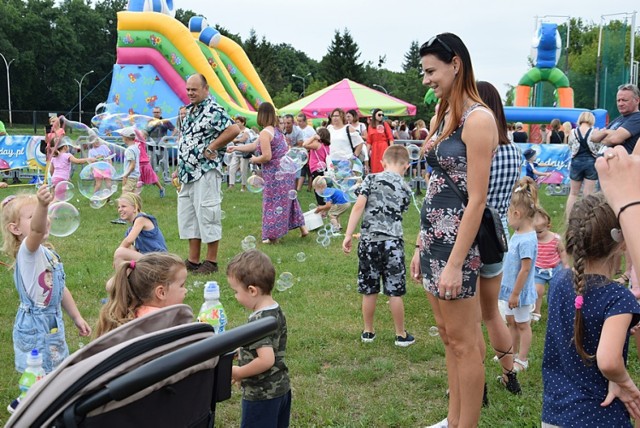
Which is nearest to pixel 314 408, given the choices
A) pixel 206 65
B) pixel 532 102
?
pixel 206 65

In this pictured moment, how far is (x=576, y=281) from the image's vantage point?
2.29 meters

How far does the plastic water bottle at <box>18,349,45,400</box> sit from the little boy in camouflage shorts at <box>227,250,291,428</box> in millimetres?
1061

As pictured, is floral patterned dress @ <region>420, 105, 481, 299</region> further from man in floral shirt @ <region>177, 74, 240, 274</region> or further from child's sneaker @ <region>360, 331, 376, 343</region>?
man in floral shirt @ <region>177, 74, 240, 274</region>

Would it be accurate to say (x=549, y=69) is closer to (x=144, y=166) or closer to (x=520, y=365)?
(x=144, y=166)

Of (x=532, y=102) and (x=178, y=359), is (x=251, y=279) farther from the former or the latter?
(x=532, y=102)

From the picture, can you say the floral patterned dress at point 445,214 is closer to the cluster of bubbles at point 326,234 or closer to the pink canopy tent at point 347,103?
the cluster of bubbles at point 326,234

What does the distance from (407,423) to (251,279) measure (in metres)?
1.42

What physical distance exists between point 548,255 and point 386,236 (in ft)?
4.52

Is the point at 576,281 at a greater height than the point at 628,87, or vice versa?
the point at 628,87

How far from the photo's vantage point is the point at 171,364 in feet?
4.52

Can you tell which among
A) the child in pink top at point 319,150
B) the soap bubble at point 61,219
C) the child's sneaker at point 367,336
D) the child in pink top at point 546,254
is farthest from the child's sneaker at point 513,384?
the child in pink top at point 319,150

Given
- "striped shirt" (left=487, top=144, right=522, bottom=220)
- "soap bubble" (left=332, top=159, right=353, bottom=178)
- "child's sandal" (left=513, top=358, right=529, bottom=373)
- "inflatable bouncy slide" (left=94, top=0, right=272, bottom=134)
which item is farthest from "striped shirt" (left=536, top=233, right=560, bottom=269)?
"inflatable bouncy slide" (left=94, top=0, right=272, bottom=134)

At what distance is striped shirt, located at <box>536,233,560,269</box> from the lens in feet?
17.1

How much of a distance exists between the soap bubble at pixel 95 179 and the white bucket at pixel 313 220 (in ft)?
11.3
